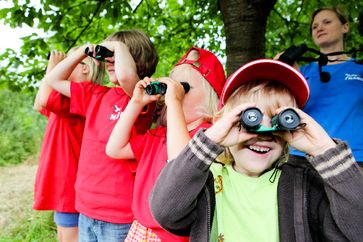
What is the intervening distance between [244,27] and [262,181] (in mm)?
2030

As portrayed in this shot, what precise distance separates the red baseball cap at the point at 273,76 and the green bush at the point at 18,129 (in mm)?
9912

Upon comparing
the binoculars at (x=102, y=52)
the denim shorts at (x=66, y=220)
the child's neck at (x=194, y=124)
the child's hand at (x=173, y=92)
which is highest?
the binoculars at (x=102, y=52)

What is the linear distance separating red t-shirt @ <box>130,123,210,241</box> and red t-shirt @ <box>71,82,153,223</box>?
0.18m

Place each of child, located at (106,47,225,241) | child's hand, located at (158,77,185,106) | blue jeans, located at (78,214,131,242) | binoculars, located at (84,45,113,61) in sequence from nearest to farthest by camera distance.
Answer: child's hand, located at (158,77,185,106), child, located at (106,47,225,241), blue jeans, located at (78,214,131,242), binoculars, located at (84,45,113,61)

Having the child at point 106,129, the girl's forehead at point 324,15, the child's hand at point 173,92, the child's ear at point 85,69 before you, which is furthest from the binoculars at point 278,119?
the girl's forehead at point 324,15

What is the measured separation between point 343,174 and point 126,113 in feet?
4.09

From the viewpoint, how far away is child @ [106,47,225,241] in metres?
1.92

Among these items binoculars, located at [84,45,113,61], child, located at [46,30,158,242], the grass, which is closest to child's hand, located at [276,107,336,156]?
child, located at [46,30,158,242]

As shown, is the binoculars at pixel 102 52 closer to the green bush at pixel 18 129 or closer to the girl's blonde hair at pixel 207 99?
the girl's blonde hair at pixel 207 99

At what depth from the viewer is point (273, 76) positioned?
142cm

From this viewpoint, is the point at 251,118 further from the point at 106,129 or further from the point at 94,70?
the point at 94,70

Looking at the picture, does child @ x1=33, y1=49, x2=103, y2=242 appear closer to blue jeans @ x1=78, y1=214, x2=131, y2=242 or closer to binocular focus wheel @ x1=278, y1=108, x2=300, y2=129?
blue jeans @ x1=78, y1=214, x2=131, y2=242

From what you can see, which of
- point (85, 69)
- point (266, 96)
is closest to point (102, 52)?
point (85, 69)

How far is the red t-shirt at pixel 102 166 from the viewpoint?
7.29 feet
